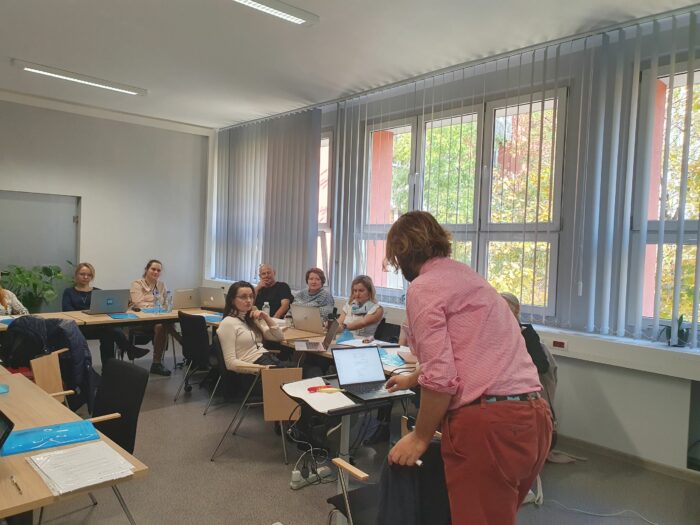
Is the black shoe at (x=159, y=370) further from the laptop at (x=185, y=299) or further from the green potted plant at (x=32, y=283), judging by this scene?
the green potted plant at (x=32, y=283)

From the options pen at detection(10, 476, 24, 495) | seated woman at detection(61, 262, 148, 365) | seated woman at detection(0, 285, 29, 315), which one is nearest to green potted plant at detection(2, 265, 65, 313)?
seated woman at detection(61, 262, 148, 365)

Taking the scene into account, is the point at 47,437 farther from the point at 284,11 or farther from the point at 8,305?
the point at 8,305

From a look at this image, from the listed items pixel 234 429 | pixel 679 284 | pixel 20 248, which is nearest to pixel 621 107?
pixel 679 284

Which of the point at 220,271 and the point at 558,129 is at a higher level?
the point at 558,129

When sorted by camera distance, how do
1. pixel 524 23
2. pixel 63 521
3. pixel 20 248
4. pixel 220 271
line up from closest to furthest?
pixel 63 521, pixel 524 23, pixel 20 248, pixel 220 271

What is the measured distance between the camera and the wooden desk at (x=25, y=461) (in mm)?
1506

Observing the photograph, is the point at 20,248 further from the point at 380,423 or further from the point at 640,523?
the point at 640,523

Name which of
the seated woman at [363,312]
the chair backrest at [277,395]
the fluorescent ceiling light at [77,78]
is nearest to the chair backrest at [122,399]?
the chair backrest at [277,395]

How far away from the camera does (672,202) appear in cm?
361

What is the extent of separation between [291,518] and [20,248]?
5.82 m

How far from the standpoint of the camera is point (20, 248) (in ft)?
22.2

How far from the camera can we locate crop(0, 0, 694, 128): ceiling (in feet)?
12.1

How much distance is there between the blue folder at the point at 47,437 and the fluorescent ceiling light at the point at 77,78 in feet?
15.2

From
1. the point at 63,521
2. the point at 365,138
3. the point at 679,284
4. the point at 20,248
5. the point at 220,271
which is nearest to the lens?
the point at 63,521
